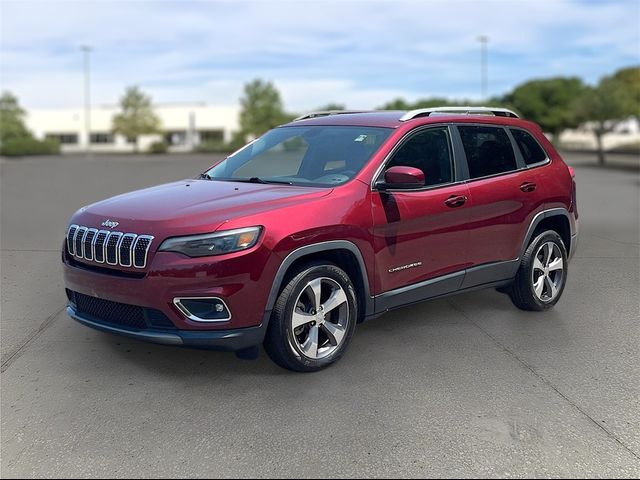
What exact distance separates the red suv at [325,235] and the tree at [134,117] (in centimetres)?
8216

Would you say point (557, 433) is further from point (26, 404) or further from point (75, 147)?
point (75, 147)

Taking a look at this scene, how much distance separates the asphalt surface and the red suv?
1.19 feet

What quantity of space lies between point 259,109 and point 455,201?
77353 mm

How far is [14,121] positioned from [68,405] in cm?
8956

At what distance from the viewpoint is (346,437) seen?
150 inches

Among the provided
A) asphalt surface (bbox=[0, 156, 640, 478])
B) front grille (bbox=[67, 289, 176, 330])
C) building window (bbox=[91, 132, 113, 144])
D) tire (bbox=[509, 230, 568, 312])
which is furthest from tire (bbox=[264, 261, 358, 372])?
building window (bbox=[91, 132, 113, 144])

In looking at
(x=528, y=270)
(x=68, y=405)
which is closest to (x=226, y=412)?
(x=68, y=405)

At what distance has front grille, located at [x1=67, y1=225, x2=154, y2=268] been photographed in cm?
442

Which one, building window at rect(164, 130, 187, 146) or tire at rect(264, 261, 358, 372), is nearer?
tire at rect(264, 261, 358, 372)

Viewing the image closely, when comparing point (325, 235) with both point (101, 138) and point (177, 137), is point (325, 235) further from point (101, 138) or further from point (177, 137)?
point (101, 138)

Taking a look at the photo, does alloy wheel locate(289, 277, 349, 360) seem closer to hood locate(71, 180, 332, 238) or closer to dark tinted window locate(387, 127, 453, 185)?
hood locate(71, 180, 332, 238)

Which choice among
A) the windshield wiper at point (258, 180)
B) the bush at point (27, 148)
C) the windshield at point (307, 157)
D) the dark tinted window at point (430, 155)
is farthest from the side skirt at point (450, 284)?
the bush at point (27, 148)

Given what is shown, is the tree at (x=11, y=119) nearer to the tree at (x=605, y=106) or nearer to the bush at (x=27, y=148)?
the bush at (x=27, y=148)

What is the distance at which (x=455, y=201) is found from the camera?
558 centimetres
